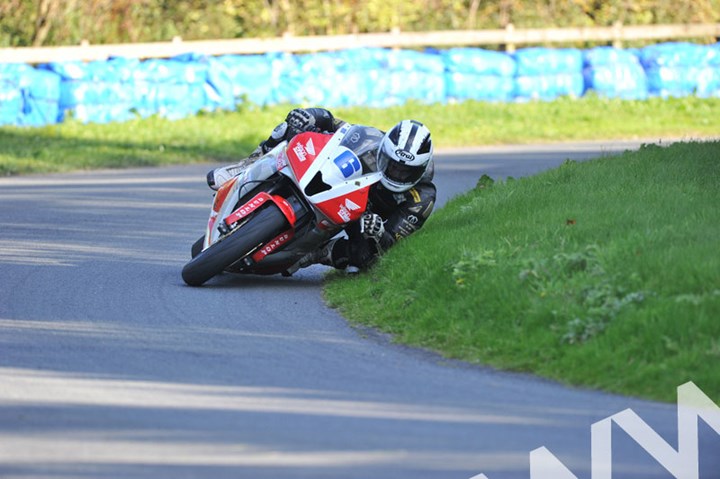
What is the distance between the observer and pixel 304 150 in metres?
9.51

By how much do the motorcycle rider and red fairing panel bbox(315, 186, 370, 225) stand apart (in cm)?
10

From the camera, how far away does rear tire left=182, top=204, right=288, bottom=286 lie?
29.9 feet

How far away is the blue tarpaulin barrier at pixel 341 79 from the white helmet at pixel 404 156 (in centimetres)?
1339

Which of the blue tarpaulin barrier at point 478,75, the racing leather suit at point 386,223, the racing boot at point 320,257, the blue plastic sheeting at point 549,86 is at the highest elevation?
the racing leather suit at point 386,223

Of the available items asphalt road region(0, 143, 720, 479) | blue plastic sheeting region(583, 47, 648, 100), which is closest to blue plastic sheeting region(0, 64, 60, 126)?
blue plastic sheeting region(583, 47, 648, 100)

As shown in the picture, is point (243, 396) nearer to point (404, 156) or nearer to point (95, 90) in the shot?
point (404, 156)

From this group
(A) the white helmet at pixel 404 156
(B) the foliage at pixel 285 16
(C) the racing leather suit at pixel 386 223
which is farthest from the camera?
(B) the foliage at pixel 285 16

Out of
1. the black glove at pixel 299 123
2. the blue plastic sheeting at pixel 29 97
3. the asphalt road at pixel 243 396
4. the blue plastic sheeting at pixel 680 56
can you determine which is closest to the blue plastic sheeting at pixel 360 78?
the blue plastic sheeting at pixel 29 97

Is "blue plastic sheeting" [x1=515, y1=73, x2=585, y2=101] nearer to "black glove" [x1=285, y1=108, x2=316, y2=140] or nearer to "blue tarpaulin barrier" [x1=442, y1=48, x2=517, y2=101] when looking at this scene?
"blue tarpaulin barrier" [x1=442, y1=48, x2=517, y2=101]

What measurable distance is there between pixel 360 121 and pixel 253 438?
17501 mm

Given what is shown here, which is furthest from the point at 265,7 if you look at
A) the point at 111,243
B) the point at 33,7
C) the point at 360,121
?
the point at 111,243

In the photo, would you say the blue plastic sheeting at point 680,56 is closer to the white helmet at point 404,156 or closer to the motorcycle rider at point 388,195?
the motorcycle rider at point 388,195

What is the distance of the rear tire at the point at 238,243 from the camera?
359 inches

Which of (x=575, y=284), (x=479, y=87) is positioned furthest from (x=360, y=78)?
(x=575, y=284)
